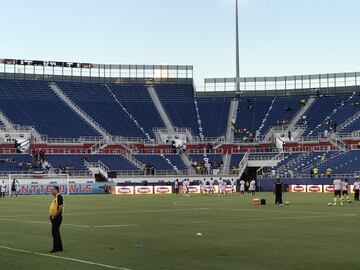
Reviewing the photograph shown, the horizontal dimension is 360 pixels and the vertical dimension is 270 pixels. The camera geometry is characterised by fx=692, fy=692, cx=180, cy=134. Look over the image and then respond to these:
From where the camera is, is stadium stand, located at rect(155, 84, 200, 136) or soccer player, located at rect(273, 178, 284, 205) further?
stadium stand, located at rect(155, 84, 200, 136)

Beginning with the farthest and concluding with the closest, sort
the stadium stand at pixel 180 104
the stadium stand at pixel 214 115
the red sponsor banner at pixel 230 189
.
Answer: the stadium stand at pixel 180 104 → the stadium stand at pixel 214 115 → the red sponsor banner at pixel 230 189

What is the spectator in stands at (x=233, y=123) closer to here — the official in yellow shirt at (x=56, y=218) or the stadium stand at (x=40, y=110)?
the stadium stand at (x=40, y=110)

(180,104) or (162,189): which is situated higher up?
(180,104)

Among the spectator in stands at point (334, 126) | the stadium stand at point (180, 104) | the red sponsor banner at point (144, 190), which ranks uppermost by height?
the stadium stand at point (180, 104)

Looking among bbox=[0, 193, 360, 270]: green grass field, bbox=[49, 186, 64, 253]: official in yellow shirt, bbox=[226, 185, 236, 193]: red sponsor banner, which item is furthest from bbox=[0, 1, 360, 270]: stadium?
bbox=[49, 186, 64, 253]: official in yellow shirt

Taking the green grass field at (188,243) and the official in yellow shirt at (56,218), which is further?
the official in yellow shirt at (56,218)

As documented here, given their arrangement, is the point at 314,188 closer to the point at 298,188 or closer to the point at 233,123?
the point at 298,188

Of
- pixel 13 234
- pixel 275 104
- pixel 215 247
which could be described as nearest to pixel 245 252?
pixel 215 247

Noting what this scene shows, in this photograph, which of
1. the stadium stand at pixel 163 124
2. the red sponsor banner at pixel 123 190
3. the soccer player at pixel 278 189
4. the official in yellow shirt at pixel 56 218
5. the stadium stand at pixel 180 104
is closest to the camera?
the official in yellow shirt at pixel 56 218

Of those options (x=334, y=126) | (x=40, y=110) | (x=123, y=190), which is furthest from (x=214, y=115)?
(x=123, y=190)

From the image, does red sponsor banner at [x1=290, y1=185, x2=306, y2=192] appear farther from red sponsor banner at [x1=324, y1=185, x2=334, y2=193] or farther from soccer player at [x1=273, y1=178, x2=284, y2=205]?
soccer player at [x1=273, y1=178, x2=284, y2=205]

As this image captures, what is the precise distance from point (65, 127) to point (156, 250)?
93153mm

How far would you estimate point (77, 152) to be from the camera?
10731cm

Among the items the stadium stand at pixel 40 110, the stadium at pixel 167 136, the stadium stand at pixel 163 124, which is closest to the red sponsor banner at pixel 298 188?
the stadium at pixel 167 136
